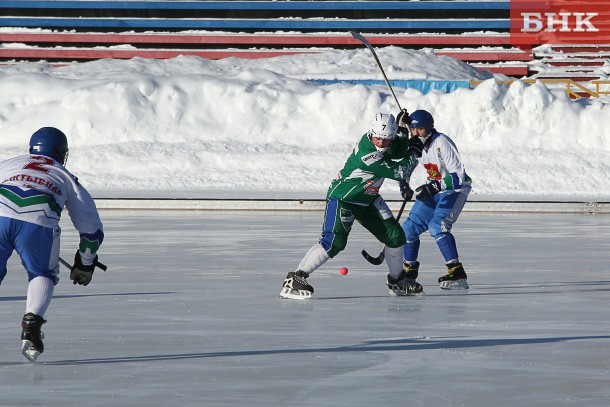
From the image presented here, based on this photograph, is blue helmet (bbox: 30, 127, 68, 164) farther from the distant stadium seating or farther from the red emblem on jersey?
the distant stadium seating

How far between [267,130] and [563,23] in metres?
25.7

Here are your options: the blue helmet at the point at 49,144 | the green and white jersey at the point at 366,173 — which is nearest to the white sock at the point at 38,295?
the blue helmet at the point at 49,144

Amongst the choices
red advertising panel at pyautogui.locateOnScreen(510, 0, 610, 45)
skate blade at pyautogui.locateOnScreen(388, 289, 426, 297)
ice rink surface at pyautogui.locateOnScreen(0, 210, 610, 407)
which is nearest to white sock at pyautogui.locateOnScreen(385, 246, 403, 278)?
skate blade at pyautogui.locateOnScreen(388, 289, 426, 297)

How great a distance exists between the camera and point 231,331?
9.75m

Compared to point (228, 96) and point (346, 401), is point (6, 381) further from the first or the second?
point (228, 96)

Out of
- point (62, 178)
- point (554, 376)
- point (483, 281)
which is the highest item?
point (62, 178)

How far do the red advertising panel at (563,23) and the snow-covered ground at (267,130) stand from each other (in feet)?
68.1

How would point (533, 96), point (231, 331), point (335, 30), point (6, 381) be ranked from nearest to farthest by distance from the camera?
point (6, 381) → point (231, 331) → point (533, 96) → point (335, 30)

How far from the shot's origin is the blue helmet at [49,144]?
8391 millimetres

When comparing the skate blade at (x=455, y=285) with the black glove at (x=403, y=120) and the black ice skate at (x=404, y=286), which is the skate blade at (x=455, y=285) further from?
the black glove at (x=403, y=120)

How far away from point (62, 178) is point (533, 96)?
1234 inches

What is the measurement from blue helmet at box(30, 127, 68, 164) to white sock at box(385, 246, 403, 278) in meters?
4.61

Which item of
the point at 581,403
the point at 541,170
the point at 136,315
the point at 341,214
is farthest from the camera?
the point at 541,170

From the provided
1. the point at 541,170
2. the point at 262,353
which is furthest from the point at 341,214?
the point at 541,170
